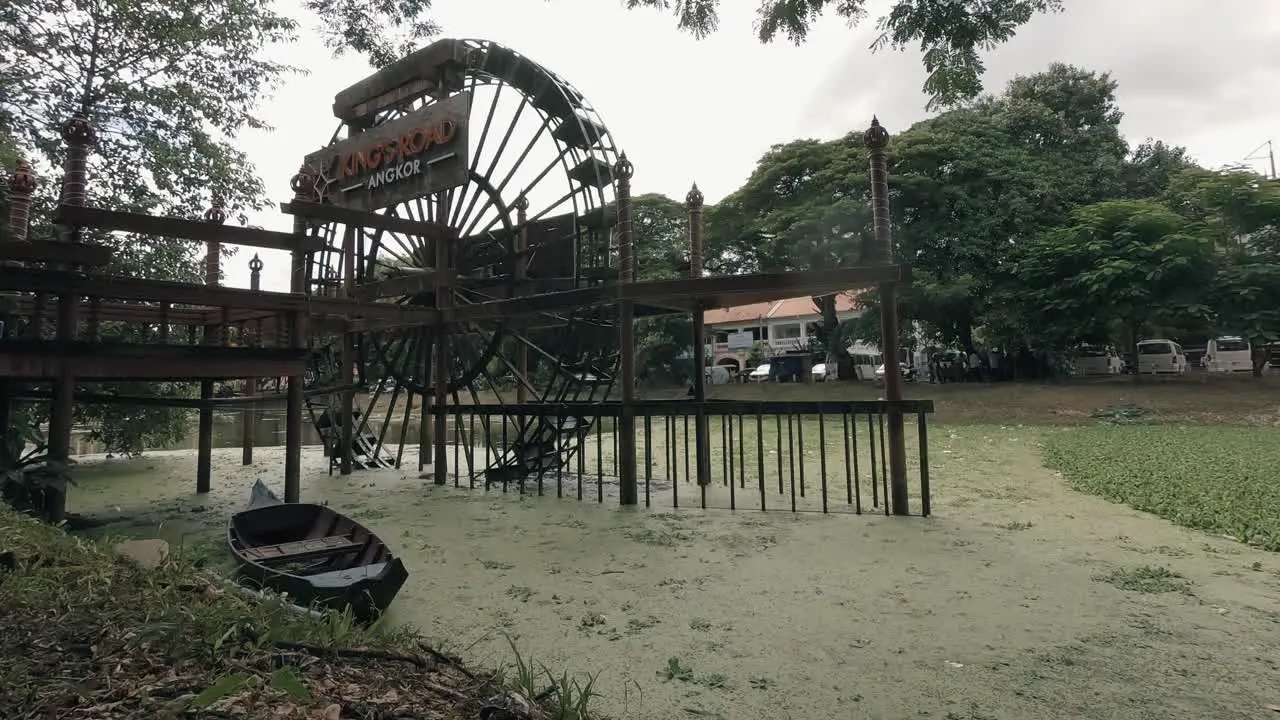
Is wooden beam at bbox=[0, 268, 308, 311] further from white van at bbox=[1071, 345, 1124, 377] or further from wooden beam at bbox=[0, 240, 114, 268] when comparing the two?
white van at bbox=[1071, 345, 1124, 377]

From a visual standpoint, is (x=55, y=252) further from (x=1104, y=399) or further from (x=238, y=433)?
(x=1104, y=399)

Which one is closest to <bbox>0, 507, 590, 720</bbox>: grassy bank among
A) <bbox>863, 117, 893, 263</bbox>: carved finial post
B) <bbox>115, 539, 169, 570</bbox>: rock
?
<bbox>115, 539, 169, 570</bbox>: rock

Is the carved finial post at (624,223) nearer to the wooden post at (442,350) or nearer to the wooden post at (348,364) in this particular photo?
the wooden post at (442,350)

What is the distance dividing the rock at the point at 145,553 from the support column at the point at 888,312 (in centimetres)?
487

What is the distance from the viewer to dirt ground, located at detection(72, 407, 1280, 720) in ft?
8.28

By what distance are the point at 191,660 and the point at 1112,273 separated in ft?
60.6

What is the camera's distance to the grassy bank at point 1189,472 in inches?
199

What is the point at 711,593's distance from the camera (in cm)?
374

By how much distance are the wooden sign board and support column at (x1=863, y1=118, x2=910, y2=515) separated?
481cm

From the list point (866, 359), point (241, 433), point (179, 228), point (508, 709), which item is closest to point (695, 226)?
point (179, 228)

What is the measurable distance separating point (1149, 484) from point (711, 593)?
531 centimetres

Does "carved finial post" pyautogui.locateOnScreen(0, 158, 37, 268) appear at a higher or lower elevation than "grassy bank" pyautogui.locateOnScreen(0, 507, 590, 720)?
higher

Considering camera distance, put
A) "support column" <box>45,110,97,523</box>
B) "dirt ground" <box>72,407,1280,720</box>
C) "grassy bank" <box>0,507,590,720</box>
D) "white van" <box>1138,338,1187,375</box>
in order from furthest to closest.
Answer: "white van" <box>1138,338,1187,375</box>, "support column" <box>45,110,97,523</box>, "dirt ground" <box>72,407,1280,720</box>, "grassy bank" <box>0,507,590,720</box>

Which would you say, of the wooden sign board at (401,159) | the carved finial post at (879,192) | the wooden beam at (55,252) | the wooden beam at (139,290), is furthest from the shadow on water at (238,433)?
the carved finial post at (879,192)
